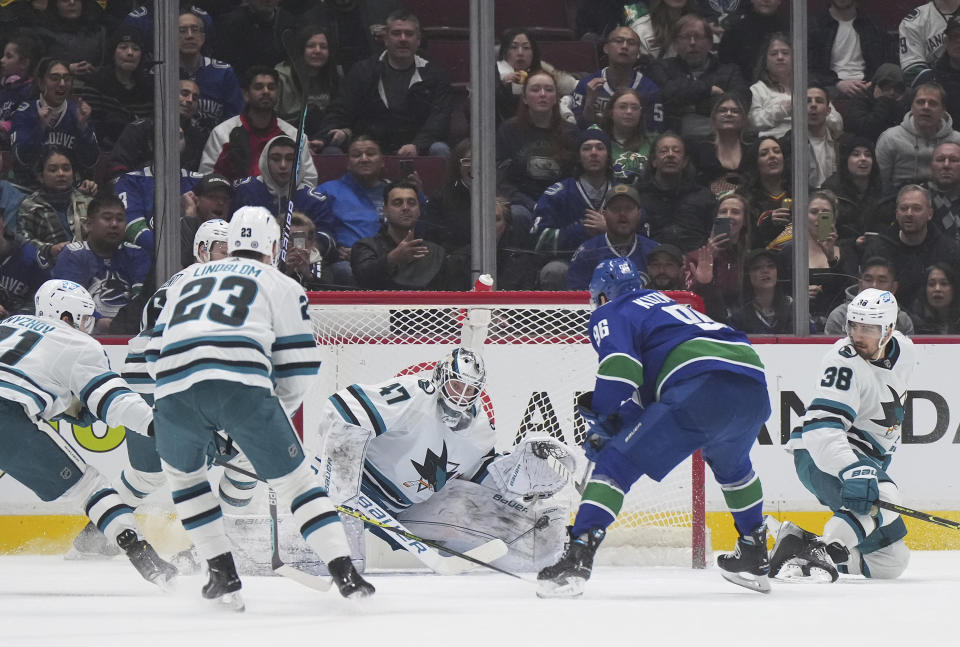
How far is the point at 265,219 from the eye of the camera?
368 centimetres

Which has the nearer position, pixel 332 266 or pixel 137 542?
pixel 137 542

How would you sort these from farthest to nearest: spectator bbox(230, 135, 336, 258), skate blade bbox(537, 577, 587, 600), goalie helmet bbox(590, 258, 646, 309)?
spectator bbox(230, 135, 336, 258) → goalie helmet bbox(590, 258, 646, 309) → skate blade bbox(537, 577, 587, 600)

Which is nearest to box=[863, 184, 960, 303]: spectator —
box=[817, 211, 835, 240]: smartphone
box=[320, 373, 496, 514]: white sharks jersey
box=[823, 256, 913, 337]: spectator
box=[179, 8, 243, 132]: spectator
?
box=[823, 256, 913, 337]: spectator

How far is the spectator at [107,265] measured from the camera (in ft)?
18.8

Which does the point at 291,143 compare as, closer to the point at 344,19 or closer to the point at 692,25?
the point at 344,19

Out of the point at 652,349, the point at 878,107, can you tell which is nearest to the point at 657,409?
the point at 652,349

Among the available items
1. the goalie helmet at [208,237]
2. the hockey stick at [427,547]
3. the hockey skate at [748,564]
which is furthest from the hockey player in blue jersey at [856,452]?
the goalie helmet at [208,237]

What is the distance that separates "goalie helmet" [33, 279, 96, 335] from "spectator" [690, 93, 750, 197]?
2.78 m

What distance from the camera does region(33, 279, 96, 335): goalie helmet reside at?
455 centimetres

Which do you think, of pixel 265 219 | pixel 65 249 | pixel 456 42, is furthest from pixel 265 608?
pixel 456 42

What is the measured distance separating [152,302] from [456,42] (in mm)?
1899

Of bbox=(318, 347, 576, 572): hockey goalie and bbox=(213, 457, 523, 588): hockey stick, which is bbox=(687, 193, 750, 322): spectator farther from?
bbox=(213, 457, 523, 588): hockey stick

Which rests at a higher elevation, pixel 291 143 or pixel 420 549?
pixel 291 143

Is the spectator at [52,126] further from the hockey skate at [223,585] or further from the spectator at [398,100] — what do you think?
the hockey skate at [223,585]
